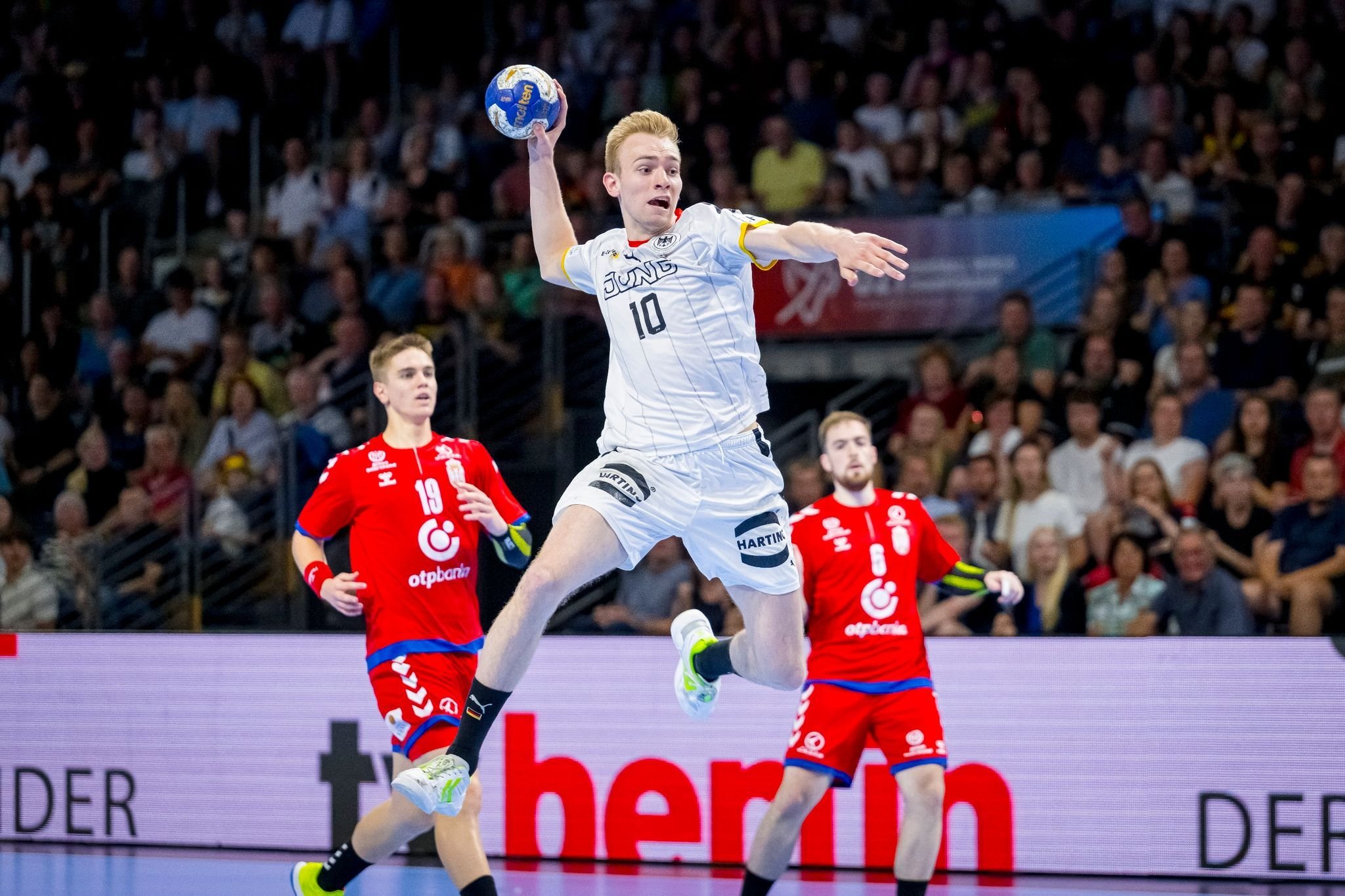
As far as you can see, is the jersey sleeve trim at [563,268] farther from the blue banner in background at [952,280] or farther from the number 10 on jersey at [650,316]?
the blue banner in background at [952,280]

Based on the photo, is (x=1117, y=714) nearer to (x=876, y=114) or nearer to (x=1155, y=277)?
(x=1155, y=277)

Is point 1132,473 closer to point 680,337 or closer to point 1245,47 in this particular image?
point 1245,47

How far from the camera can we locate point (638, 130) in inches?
223

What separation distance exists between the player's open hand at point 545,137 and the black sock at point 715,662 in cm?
193

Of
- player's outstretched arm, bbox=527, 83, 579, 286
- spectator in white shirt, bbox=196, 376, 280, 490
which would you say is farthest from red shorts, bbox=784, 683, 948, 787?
spectator in white shirt, bbox=196, 376, 280, 490

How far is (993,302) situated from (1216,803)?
3.97 meters

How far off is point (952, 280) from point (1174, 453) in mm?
2014

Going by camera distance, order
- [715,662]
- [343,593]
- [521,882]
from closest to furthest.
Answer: [343,593], [715,662], [521,882]

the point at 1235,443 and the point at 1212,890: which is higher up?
the point at 1235,443

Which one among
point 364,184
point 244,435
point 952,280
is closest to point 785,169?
point 952,280

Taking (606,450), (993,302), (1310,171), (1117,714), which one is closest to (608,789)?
(1117,714)

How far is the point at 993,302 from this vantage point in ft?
36.0

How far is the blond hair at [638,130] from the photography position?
223 inches

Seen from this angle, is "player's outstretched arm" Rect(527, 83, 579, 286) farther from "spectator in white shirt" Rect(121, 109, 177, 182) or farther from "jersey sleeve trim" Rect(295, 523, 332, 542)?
"spectator in white shirt" Rect(121, 109, 177, 182)
